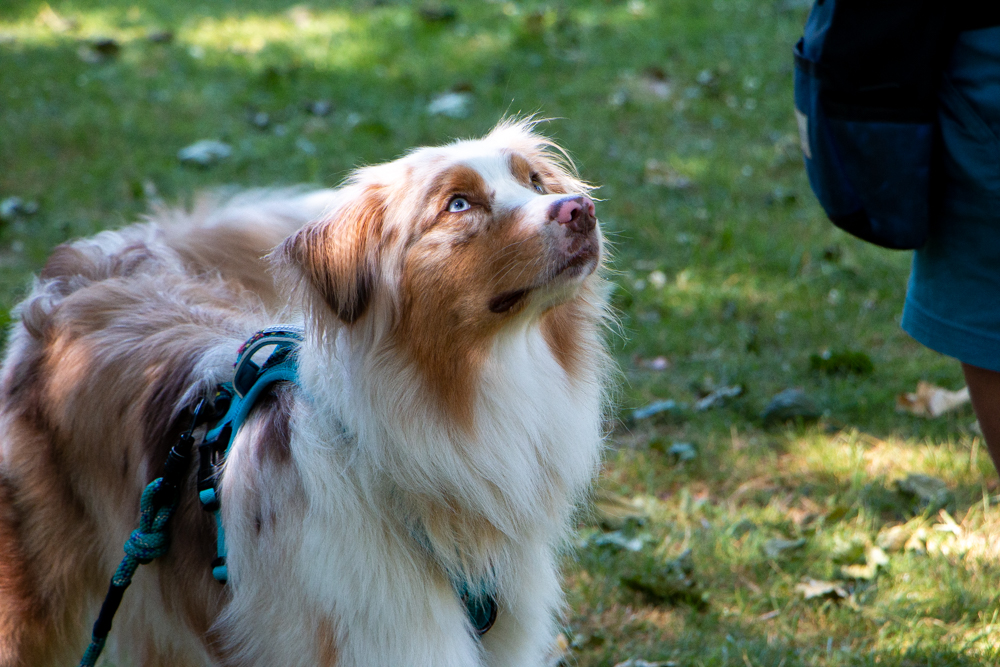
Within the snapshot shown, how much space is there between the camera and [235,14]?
9.25 m

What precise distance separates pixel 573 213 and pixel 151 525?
4.09 feet

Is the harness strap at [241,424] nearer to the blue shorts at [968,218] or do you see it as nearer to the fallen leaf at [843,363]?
the blue shorts at [968,218]

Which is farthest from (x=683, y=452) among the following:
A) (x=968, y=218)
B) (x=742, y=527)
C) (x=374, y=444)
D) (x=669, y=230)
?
(x=669, y=230)

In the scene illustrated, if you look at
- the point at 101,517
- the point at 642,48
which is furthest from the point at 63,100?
the point at 101,517

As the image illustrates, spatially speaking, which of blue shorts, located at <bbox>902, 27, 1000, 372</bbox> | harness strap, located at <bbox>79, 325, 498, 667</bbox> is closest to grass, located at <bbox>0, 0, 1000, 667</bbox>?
blue shorts, located at <bbox>902, 27, 1000, 372</bbox>

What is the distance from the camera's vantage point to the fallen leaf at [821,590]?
313 cm

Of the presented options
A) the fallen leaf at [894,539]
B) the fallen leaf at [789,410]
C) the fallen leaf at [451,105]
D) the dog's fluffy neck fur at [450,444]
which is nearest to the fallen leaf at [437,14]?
the fallen leaf at [451,105]

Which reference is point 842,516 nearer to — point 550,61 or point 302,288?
point 302,288

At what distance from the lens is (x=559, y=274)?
2131 mm

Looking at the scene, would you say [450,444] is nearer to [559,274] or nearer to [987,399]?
[559,274]

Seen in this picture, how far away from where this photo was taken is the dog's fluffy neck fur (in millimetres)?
2143

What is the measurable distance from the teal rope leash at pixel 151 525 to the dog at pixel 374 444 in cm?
5

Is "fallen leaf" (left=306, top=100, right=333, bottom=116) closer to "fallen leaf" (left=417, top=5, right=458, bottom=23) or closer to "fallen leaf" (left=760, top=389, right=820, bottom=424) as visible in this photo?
"fallen leaf" (left=417, top=5, right=458, bottom=23)

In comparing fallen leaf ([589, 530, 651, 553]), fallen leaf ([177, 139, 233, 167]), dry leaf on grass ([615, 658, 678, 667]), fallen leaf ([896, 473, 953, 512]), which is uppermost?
fallen leaf ([177, 139, 233, 167])
